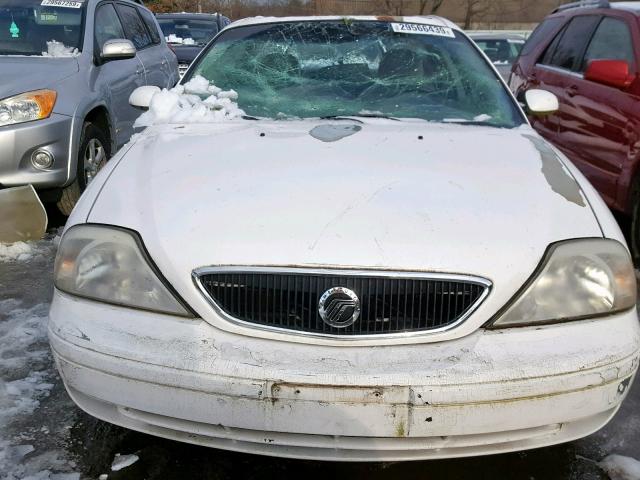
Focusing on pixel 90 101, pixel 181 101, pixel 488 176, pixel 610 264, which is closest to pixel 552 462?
pixel 610 264

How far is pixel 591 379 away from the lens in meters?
1.87

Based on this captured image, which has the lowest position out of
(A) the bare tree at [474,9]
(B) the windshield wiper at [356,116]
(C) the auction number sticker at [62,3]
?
(A) the bare tree at [474,9]

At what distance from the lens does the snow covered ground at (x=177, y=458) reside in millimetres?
2236

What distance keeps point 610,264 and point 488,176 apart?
0.52 meters

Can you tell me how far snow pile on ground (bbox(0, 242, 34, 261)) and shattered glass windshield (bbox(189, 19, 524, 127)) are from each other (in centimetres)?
173

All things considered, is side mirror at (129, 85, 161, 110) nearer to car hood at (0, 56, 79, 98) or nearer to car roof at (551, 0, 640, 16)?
car hood at (0, 56, 79, 98)

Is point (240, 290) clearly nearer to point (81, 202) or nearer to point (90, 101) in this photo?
point (81, 202)

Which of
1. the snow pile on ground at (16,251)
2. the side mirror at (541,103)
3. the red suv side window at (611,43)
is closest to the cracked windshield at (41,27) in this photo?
the snow pile on ground at (16,251)

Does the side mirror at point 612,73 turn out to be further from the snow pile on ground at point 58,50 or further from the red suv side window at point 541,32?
Answer: the snow pile on ground at point 58,50

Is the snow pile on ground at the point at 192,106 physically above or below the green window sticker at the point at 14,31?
above

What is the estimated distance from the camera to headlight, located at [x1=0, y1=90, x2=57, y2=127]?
425 cm

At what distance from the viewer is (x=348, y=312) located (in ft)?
6.14

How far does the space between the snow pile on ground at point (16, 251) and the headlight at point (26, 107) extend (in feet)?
2.54

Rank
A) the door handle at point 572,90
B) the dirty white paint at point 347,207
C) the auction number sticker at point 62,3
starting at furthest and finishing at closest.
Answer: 1. the auction number sticker at point 62,3
2. the door handle at point 572,90
3. the dirty white paint at point 347,207
